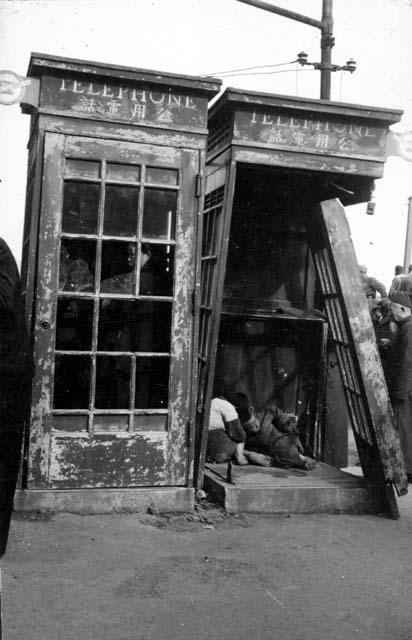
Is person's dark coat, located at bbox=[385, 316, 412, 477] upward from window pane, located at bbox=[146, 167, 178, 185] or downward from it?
downward

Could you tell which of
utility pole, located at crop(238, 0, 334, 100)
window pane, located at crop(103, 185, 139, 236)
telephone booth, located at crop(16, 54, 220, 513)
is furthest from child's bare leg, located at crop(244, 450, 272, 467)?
utility pole, located at crop(238, 0, 334, 100)

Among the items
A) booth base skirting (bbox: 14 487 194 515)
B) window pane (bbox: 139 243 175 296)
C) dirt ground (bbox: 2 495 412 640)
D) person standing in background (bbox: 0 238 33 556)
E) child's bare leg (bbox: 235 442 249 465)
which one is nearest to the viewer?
dirt ground (bbox: 2 495 412 640)

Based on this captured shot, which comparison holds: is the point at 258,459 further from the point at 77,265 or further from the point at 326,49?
the point at 326,49

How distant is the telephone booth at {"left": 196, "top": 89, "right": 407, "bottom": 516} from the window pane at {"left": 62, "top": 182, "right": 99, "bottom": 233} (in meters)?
1.01

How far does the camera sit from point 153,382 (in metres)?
5.04

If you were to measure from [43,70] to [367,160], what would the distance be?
2.51 meters

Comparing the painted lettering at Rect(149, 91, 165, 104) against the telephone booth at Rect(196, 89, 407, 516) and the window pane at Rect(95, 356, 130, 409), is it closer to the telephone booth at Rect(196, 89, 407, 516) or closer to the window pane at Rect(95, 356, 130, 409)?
the telephone booth at Rect(196, 89, 407, 516)

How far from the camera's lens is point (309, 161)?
5.13 meters

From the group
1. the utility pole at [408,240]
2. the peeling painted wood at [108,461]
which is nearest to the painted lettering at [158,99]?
the peeling painted wood at [108,461]

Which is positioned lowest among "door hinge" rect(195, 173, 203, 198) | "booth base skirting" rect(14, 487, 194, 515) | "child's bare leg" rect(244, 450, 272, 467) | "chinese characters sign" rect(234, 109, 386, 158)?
"booth base skirting" rect(14, 487, 194, 515)

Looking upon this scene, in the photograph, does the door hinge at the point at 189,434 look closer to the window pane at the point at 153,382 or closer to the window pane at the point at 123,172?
the window pane at the point at 153,382

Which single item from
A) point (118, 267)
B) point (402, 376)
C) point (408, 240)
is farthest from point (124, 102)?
point (408, 240)

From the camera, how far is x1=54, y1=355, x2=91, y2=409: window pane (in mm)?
4797

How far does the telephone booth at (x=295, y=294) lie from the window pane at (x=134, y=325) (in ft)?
1.36
